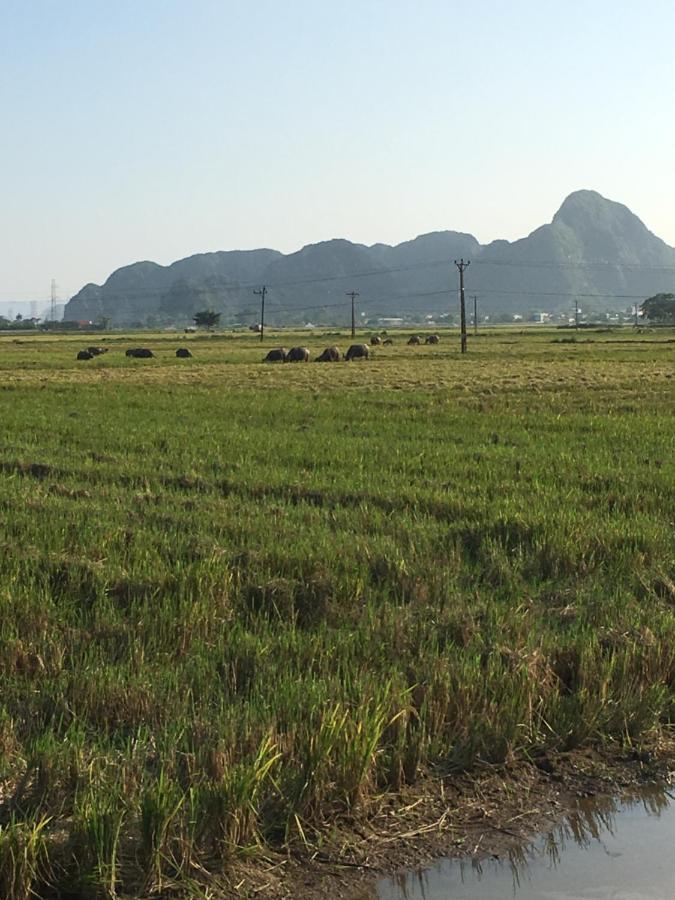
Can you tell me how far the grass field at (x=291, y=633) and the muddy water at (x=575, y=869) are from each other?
522 millimetres

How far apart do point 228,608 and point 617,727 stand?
2.97 m

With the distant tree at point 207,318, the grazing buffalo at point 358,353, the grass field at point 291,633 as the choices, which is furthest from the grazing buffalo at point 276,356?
the distant tree at point 207,318

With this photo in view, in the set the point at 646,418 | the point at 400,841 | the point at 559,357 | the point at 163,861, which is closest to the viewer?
the point at 163,861

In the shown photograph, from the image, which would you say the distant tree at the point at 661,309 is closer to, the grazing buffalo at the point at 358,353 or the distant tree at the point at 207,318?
the distant tree at the point at 207,318

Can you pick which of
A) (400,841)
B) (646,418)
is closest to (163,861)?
(400,841)

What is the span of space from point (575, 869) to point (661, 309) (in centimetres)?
17474

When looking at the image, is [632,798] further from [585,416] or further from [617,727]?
[585,416]

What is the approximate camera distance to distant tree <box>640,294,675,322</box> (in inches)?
6545

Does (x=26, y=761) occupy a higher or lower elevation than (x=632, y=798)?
higher

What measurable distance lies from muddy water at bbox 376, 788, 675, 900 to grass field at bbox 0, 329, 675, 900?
0.52 meters

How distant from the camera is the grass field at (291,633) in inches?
167

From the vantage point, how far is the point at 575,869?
420cm

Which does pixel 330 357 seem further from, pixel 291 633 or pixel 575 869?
pixel 575 869

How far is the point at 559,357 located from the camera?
5097cm
